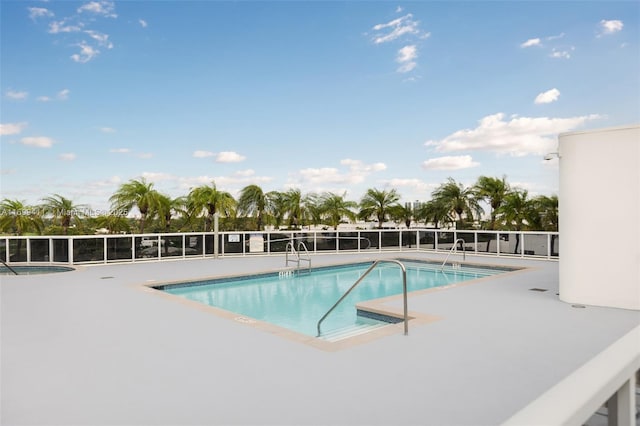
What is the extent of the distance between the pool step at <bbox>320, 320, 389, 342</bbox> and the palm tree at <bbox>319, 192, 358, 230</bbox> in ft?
59.6

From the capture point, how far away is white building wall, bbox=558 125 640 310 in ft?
21.4

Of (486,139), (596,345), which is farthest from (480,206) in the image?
(596,345)

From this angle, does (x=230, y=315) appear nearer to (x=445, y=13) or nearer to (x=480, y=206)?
(x=445, y=13)

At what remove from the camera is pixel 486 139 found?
29.8 meters

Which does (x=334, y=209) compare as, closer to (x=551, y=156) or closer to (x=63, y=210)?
(x=63, y=210)

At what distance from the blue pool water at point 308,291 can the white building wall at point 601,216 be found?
3670mm

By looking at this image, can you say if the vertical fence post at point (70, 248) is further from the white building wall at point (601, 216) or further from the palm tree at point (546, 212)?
the palm tree at point (546, 212)

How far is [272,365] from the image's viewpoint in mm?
4266

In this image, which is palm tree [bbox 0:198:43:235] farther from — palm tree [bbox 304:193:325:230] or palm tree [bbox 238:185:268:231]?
palm tree [bbox 304:193:325:230]

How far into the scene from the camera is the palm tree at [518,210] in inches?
822

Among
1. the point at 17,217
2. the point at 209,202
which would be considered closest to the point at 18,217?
the point at 17,217

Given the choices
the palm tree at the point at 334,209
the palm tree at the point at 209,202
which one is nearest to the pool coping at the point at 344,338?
the palm tree at the point at 209,202

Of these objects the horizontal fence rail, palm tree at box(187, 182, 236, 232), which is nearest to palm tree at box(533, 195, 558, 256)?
the horizontal fence rail

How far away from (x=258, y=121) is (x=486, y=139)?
15.4 m
